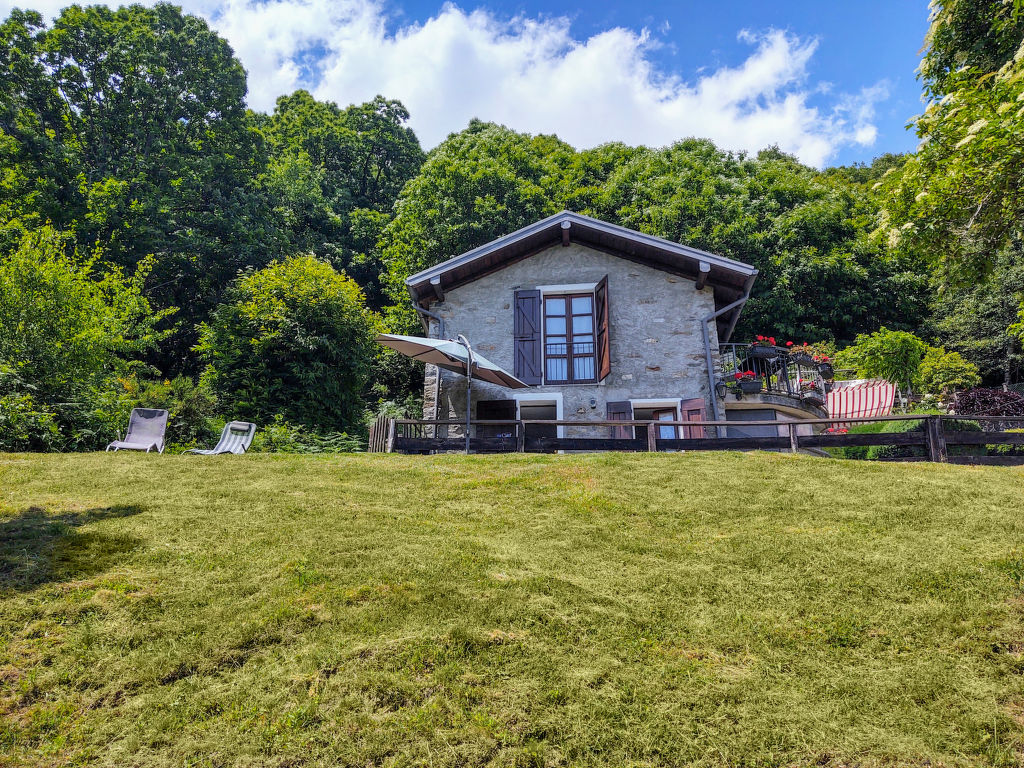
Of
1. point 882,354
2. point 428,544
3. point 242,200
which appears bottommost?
point 428,544

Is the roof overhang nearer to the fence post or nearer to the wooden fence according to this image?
the wooden fence

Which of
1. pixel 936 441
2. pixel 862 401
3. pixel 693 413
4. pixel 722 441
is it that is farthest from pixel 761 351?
pixel 936 441

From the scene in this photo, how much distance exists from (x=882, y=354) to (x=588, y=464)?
1447cm

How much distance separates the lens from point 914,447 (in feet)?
41.8

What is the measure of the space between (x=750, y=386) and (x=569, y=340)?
4574 millimetres

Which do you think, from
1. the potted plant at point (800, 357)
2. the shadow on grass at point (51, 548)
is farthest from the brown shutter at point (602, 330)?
the shadow on grass at point (51, 548)

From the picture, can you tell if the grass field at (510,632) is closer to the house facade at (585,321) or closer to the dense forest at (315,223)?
the dense forest at (315,223)

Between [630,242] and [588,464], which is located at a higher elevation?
[630,242]

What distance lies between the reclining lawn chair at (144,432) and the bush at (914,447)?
13793mm

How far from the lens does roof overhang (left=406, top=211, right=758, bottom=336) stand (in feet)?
47.0

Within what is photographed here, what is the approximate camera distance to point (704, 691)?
3.62 m

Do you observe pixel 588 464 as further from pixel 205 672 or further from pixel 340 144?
pixel 340 144

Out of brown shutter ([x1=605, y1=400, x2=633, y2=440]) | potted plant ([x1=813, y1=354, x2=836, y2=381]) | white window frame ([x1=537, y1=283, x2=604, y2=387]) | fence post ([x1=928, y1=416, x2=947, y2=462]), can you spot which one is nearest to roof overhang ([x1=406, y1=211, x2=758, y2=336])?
white window frame ([x1=537, y1=283, x2=604, y2=387])

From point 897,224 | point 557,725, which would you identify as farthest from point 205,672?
point 897,224
